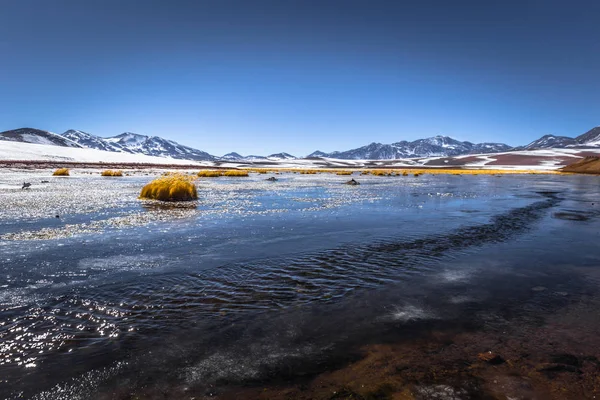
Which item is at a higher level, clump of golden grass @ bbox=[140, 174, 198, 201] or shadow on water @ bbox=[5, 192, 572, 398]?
clump of golden grass @ bbox=[140, 174, 198, 201]

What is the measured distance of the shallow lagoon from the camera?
13.0 ft

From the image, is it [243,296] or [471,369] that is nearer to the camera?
[471,369]

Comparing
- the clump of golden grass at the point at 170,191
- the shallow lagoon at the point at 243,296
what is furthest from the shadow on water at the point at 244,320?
the clump of golden grass at the point at 170,191

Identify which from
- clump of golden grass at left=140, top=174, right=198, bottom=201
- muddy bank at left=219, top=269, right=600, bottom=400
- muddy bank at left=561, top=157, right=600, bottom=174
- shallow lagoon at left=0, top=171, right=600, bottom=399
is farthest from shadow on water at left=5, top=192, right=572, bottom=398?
muddy bank at left=561, top=157, right=600, bottom=174

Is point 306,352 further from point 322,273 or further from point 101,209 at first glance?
point 101,209

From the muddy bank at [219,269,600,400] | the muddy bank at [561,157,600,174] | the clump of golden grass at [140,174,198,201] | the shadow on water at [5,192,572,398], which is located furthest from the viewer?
the muddy bank at [561,157,600,174]

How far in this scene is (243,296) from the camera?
6.20 metres

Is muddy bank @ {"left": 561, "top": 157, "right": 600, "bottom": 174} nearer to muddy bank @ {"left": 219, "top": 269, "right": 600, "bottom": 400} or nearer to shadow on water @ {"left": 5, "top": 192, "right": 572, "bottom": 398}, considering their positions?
shadow on water @ {"left": 5, "top": 192, "right": 572, "bottom": 398}

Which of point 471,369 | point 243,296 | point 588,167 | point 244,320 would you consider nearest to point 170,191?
point 243,296

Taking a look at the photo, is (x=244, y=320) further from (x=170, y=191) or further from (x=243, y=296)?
(x=170, y=191)

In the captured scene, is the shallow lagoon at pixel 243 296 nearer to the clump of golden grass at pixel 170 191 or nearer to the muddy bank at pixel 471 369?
the muddy bank at pixel 471 369

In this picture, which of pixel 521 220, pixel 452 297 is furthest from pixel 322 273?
pixel 521 220

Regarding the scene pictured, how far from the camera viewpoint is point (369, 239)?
1110 centimetres

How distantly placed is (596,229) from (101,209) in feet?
71.7
